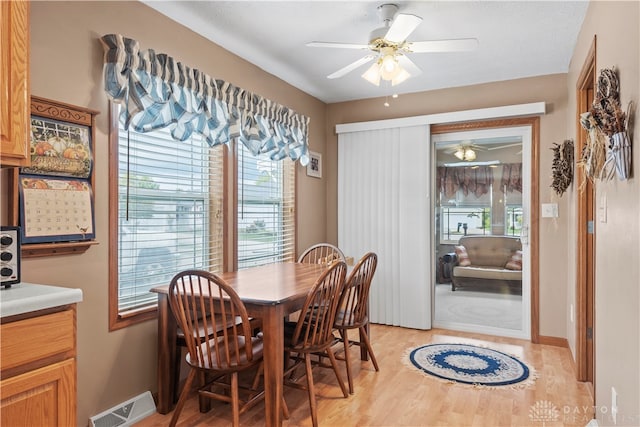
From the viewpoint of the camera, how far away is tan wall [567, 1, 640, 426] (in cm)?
146

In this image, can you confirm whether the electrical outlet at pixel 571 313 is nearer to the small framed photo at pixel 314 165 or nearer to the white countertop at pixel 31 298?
the small framed photo at pixel 314 165

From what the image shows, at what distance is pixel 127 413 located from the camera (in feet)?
7.72

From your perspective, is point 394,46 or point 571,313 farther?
point 571,313

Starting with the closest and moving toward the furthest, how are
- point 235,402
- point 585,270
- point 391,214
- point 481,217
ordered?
point 235,402 → point 585,270 → point 481,217 → point 391,214

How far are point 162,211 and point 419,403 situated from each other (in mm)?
2055

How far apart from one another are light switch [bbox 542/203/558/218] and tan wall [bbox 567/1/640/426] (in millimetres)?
1601

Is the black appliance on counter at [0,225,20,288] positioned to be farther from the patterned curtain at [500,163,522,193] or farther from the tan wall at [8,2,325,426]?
the patterned curtain at [500,163,522,193]

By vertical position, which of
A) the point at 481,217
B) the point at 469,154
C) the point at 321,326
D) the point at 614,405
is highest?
the point at 469,154

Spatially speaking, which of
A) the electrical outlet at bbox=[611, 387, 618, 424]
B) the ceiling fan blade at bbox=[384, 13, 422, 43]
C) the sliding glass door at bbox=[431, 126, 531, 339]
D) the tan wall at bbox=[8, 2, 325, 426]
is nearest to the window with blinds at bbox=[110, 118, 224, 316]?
the tan wall at bbox=[8, 2, 325, 426]

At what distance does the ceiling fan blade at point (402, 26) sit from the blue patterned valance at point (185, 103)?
1.27 metres

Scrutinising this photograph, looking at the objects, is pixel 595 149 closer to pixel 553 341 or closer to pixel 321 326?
pixel 321 326

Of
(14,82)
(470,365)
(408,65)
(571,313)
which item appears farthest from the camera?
(571,313)

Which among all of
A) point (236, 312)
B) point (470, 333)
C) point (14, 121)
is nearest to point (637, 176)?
point (236, 312)

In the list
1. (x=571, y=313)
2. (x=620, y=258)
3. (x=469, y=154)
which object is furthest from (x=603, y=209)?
(x=469, y=154)
